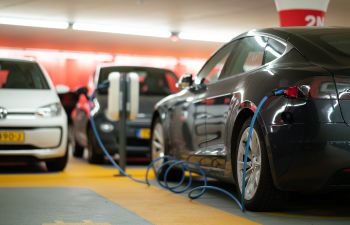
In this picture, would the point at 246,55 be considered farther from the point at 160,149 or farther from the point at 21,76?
the point at 21,76

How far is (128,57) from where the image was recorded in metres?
27.4

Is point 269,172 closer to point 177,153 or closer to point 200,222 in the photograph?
point 200,222

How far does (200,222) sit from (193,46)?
17684 mm

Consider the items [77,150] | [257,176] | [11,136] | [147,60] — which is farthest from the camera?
[147,60]

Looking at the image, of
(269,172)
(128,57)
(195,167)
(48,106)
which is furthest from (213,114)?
(128,57)

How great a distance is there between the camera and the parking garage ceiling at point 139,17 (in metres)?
15.4

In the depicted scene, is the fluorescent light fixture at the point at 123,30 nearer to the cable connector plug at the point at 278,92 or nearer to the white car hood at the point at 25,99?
the white car hood at the point at 25,99

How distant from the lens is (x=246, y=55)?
6.98m

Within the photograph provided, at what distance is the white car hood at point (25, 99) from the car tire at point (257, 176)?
4466 millimetres

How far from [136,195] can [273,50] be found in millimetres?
2111

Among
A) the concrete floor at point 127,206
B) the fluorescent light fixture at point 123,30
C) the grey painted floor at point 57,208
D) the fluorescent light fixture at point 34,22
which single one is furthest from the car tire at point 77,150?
the grey painted floor at point 57,208

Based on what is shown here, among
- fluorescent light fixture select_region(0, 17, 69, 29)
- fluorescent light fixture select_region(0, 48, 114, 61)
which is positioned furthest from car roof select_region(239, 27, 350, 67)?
fluorescent light fixture select_region(0, 48, 114, 61)

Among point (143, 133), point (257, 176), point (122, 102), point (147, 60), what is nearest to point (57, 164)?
point (122, 102)

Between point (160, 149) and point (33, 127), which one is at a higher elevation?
point (33, 127)
